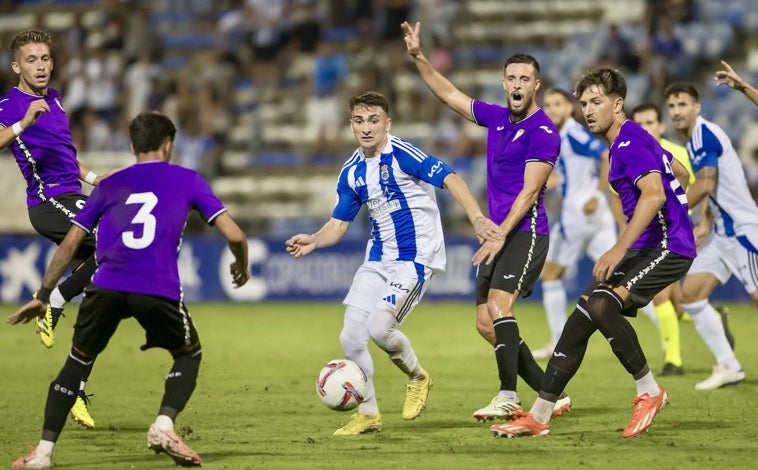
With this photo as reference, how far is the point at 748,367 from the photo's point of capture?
12.2m

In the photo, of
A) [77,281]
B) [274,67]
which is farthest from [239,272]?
[274,67]

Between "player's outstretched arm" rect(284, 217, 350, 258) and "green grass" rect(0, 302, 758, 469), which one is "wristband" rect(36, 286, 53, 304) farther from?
"player's outstretched arm" rect(284, 217, 350, 258)

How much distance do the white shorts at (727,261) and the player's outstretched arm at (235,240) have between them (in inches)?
197

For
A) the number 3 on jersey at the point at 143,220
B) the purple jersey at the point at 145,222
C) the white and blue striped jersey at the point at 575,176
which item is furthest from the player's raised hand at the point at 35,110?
the white and blue striped jersey at the point at 575,176

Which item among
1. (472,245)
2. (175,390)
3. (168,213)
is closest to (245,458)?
(175,390)

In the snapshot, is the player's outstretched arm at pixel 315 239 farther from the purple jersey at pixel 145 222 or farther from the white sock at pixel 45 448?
the white sock at pixel 45 448

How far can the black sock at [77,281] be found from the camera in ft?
30.1

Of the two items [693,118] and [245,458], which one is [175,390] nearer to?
[245,458]

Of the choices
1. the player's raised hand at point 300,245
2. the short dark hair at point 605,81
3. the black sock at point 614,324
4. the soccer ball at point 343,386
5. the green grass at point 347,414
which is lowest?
the green grass at point 347,414

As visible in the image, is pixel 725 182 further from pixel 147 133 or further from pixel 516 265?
pixel 147 133

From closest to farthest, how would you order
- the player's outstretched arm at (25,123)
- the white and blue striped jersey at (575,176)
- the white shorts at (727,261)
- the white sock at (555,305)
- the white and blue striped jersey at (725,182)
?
the player's outstretched arm at (25,123) < the white and blue striped jersey at (725,182) < the white shorts at (727,261) < the white sock at (555,305) < the white and blue striped jersey at (575,176)

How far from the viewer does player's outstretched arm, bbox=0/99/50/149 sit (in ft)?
26.9

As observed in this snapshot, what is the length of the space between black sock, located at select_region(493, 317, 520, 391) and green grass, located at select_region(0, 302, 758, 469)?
377mm

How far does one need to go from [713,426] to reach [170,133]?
428 cm
